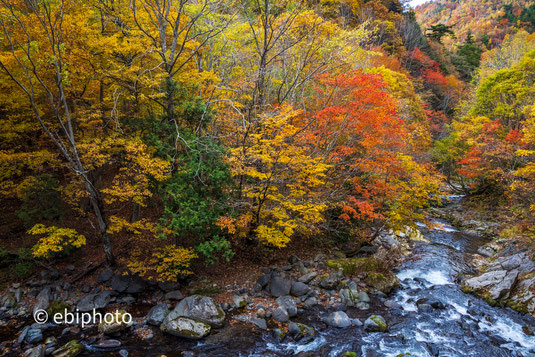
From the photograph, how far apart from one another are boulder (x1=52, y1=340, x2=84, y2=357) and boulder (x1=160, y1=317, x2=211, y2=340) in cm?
215

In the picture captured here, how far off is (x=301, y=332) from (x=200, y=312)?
10.6ft

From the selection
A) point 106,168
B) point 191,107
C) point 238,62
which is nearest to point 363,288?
point 191,107

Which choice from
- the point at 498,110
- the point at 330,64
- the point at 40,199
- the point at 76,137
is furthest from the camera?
the point at 498,110

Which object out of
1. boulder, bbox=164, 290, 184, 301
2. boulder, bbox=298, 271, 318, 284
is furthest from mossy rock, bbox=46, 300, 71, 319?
boulder, bbox=298, 271, 318, 284

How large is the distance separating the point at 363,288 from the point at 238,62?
1340cm

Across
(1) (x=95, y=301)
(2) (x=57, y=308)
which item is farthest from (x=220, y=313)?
(2) (x=57, y=308)

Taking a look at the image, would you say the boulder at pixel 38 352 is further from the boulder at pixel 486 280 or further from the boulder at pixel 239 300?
the boulder at pixel 486 280

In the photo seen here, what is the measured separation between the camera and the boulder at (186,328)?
27.5 ft

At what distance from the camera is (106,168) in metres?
16.6

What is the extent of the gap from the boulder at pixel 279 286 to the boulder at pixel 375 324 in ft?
9.84

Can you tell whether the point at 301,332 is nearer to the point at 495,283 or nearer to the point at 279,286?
the point at 279,286

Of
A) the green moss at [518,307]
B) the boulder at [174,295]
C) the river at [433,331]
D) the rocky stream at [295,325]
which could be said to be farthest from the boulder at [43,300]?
the green moss at [518,307]

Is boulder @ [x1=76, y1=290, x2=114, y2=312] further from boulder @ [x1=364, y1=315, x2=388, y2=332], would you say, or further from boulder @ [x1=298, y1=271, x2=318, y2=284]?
boulder @ [x1=364, y1=315, x2=388, y2=332]

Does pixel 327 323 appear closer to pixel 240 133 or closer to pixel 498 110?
pixel 240 133
